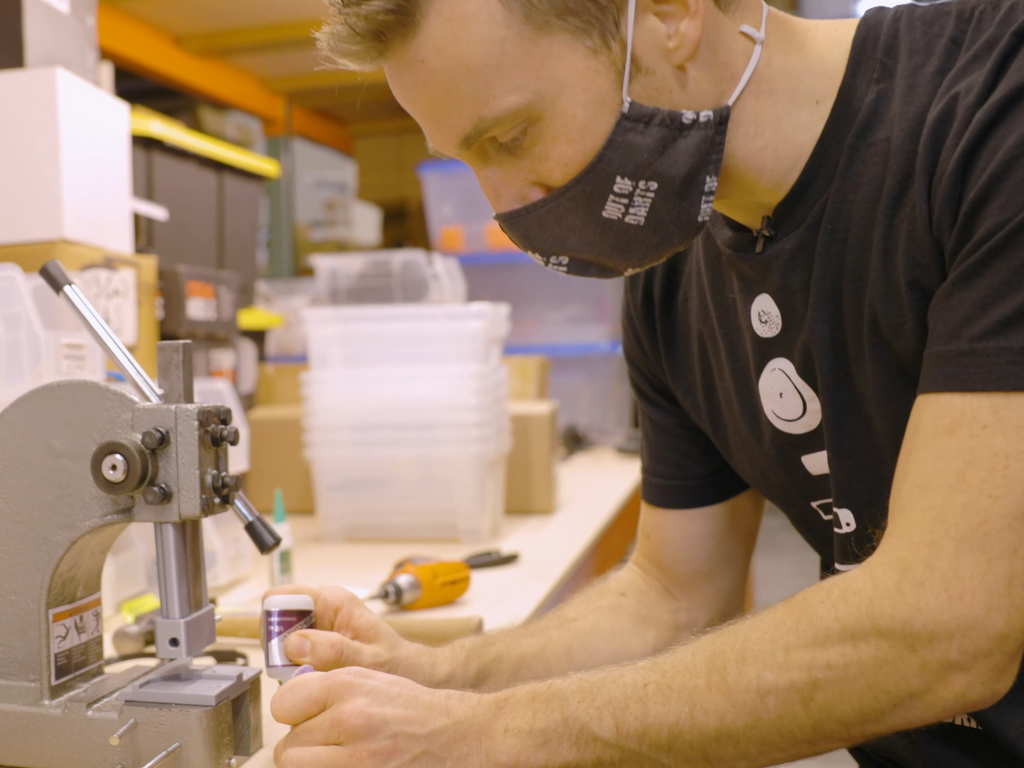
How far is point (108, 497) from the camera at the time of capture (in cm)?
77

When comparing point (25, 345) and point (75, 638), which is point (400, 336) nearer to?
point (25, 345)

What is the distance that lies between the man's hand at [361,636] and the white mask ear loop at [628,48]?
0.60 meters

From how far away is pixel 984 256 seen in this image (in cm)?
70

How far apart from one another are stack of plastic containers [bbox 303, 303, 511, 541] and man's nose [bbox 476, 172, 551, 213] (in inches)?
33.0

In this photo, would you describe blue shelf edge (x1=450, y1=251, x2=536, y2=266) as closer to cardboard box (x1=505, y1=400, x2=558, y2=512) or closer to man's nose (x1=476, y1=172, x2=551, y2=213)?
cardboard box (x1=505, y1=400, x2=558, y2=512)

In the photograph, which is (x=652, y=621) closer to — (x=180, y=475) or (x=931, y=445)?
(x=931, y=445)

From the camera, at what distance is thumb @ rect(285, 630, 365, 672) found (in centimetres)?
84

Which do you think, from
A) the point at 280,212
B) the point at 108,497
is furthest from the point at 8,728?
the point at 280,212

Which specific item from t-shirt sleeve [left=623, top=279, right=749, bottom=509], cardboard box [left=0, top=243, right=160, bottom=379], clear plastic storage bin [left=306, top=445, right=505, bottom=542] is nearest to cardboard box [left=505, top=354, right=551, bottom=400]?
clear plastic storage bin [left=306, top=445, right=505, bottom=542]

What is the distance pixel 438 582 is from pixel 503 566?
0.26 meters

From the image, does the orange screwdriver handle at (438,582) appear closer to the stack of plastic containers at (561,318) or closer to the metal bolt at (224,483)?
the metal bolt at (224,483)

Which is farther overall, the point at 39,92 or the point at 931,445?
the point at 39,92

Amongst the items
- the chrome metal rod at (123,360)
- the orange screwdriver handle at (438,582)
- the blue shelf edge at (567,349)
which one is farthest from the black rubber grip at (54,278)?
the blue shelf edge at (567,349)

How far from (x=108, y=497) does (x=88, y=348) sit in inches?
23.7
